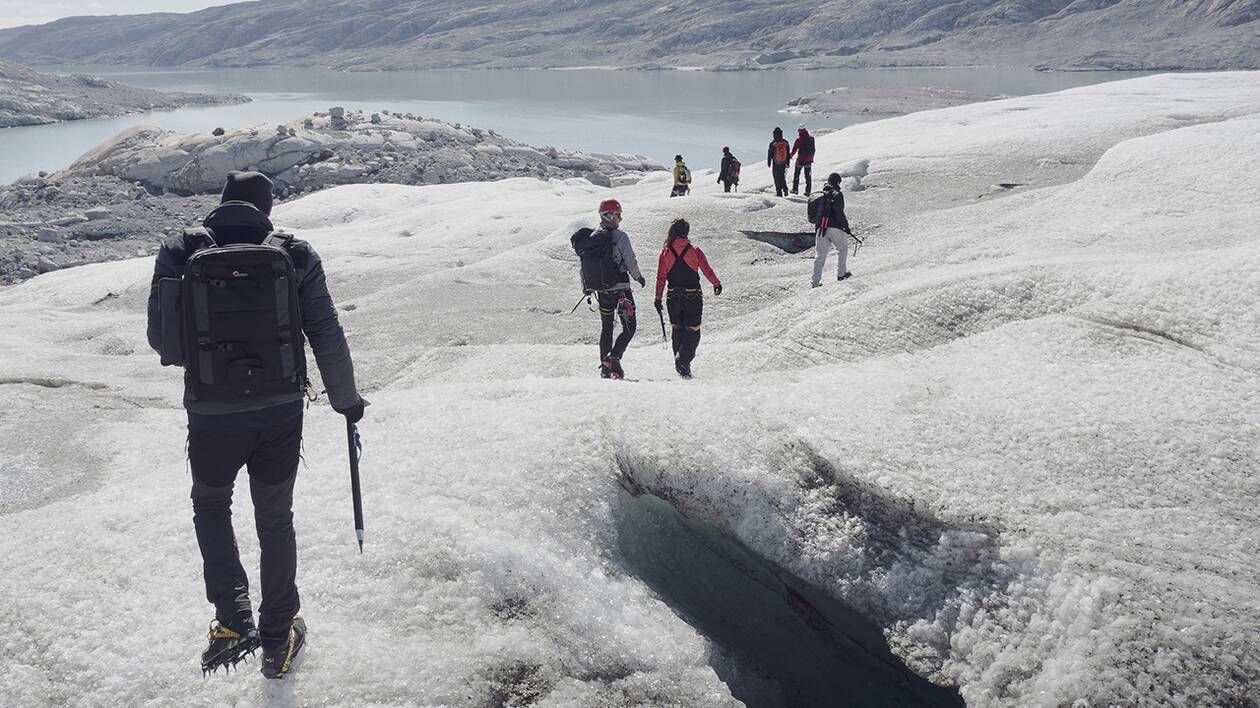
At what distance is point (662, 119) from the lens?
97.5 m

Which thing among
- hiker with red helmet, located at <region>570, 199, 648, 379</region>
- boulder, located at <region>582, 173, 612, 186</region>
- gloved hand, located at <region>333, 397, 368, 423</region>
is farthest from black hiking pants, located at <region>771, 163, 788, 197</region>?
boulder, located at <region>582, 173, 612, 186</region>

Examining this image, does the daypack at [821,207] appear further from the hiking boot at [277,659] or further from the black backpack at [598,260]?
the hiking boot at [277,659]

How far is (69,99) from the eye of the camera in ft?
375

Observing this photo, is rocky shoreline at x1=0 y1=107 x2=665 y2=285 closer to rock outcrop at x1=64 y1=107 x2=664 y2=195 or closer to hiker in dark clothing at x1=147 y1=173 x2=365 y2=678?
rock outcrop at x1=64 y1=107 x2=664 y2=195

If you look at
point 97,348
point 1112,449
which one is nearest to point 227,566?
point 1112,449

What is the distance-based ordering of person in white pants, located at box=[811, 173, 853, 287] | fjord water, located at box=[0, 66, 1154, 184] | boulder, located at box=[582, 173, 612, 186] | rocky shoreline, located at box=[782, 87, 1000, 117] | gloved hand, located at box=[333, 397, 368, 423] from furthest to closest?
rocky shoreline, located at box=[782, 87, 1000, 117]
fjord water, located at box=[0, 66, 1154, 184]
boulder, located at box=[582, 173, 612, 186]
person in white pants, located at box=[811, 173, 853, 287]
gloved hand, located at box=[333, 397, 368, 423]

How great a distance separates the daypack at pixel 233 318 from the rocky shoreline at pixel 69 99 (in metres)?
117

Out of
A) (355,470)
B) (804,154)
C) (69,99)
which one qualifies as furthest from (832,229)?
(69,99)

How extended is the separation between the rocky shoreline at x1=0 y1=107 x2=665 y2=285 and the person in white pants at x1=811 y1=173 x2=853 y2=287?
28.7 meters

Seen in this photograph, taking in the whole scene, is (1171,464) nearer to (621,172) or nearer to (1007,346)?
(1007,346)

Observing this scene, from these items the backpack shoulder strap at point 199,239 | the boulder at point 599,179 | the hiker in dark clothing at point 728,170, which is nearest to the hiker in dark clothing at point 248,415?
the backpack shoulder strap at point 199,239

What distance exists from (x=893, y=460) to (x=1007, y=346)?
9.44ft

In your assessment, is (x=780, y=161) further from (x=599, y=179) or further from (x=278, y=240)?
(x=599, y=179)

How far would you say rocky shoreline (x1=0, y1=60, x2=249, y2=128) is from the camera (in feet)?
336
